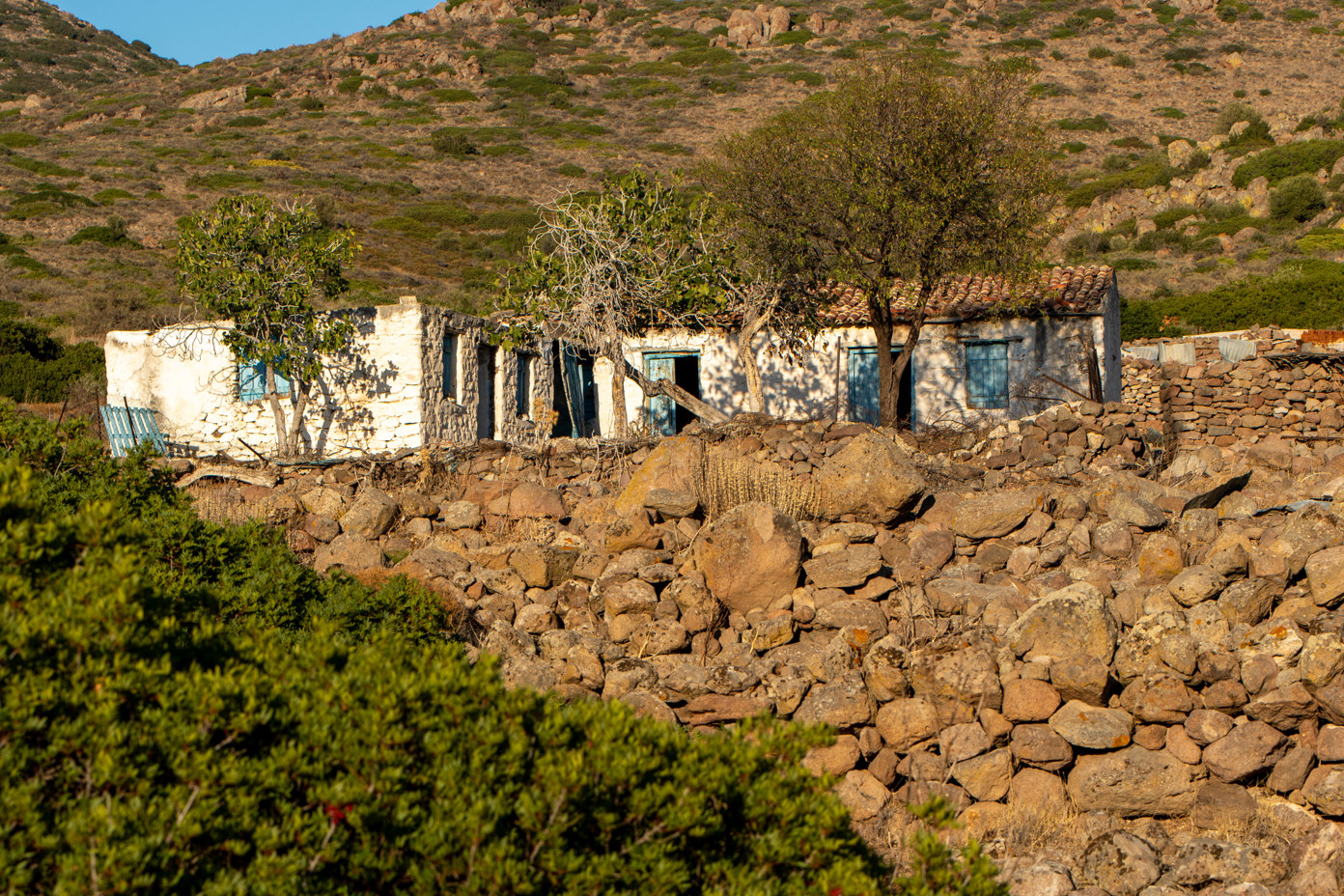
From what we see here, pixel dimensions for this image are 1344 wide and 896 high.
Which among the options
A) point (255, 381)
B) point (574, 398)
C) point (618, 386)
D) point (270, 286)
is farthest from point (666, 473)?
point (574, 398)

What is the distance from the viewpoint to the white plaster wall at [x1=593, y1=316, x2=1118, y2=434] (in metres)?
19.0

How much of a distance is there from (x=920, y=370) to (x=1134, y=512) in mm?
10882

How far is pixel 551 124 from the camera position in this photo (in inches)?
2056

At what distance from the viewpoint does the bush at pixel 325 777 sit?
2.94 m

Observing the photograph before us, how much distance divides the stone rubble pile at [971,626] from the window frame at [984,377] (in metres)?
7.57

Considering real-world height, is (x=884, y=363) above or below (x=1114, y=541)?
above

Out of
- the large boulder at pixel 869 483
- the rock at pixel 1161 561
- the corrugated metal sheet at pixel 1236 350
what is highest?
the corrugated metal sheet at pixel 1236 350

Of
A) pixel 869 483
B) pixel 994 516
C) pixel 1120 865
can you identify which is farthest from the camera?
pixel 869 483

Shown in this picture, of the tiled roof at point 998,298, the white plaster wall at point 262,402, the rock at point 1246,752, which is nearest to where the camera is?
the rock at point 1246,752

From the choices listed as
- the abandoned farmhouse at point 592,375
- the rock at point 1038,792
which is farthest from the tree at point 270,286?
the rock at point 1038,792

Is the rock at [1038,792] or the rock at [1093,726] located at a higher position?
the rock at [1093,726]

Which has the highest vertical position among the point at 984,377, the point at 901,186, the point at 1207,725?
the point at 901,186

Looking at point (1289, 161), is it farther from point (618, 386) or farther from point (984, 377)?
point (618, 386)

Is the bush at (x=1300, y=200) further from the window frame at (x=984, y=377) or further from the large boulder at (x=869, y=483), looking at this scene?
the large boulder at (x=869, y=483)
